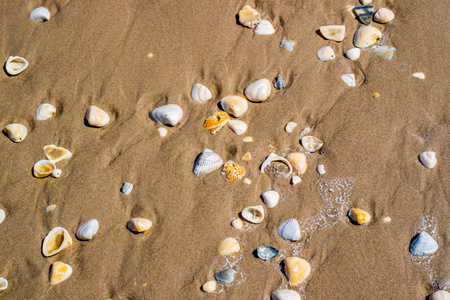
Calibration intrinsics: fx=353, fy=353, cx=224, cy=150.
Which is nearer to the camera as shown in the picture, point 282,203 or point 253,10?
point 282,203

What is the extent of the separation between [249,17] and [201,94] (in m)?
0.83

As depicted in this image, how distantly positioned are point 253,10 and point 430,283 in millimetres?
2410

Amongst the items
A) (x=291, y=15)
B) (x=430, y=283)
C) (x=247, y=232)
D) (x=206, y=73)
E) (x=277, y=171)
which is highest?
(x=291, y=15)

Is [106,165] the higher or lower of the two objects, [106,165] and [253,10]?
the lower

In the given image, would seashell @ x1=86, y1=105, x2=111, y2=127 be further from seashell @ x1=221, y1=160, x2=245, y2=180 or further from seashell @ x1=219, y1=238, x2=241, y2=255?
seashell @ x1=219, y1=238, x2=241, y2=255

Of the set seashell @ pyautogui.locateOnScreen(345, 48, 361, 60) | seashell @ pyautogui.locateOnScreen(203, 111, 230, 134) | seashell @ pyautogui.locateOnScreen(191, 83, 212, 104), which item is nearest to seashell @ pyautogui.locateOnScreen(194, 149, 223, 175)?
seashell @ pyautogui.locateOnScreen(203, 111, 230, 134)

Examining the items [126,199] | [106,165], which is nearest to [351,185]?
[126,199]

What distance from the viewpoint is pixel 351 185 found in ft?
→ 8.02

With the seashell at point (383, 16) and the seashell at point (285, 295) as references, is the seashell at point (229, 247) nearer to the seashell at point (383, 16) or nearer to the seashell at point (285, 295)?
the seashell at point (285, 295)

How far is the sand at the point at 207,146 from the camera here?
2279 millimetres

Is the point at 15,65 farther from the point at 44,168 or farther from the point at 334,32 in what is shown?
the point at 334,32

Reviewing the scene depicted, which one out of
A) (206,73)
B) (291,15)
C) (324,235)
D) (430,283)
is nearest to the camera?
(430,283)

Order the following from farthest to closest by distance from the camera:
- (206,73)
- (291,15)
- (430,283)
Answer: (291,15)
(206,73)
(430,283)

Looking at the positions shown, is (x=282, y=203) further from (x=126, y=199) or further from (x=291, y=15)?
(x=291, y=15)
